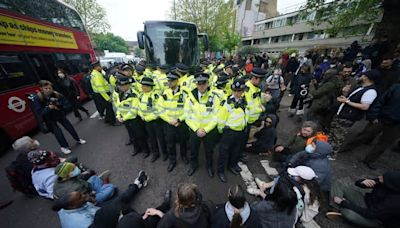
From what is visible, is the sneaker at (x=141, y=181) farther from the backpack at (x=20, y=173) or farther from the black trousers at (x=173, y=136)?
the backpack at (x=20, y=173)

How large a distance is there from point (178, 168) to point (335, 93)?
4703mm

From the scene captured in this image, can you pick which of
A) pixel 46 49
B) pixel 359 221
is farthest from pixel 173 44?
pixel 359 221

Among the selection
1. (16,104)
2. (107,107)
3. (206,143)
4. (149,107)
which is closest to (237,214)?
(206,143)

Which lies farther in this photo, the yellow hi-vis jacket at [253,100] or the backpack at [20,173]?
the yellow hi-vis jacket at [253,100]

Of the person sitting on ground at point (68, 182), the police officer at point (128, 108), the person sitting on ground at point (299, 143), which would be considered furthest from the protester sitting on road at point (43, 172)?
the person sitting on ground at point (299, 143)

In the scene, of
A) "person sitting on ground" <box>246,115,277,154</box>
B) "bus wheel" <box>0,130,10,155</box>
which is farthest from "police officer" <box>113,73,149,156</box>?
"bus wheel" <box>0,130,10,155</box>

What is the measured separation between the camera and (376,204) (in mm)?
2086

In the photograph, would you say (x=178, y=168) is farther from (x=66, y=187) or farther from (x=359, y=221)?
(x=359, y=221)

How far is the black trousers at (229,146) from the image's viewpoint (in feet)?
9.69

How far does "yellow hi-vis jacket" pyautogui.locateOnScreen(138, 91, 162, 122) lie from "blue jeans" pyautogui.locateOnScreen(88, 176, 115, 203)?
1439 millimetres

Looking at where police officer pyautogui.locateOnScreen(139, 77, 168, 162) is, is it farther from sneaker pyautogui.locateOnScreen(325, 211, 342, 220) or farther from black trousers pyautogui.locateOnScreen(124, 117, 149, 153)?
sneaker pyautogui.locateOnScreen(325, 211, 342, 220)

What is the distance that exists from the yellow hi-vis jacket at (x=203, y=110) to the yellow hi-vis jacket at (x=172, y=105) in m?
0.28

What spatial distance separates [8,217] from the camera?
272cm

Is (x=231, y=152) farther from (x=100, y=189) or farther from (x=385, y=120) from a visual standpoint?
(x=385, y=120)
